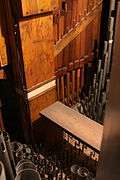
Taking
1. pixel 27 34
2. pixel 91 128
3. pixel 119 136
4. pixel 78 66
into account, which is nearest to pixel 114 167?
pixel 119 136

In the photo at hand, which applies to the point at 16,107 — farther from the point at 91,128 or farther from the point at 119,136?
the point at 119,136

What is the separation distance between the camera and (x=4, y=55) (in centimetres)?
231

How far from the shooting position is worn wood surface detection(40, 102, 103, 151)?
8.06 feet

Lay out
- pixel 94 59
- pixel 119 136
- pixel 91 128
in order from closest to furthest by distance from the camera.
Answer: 1. pixel 119 136
2. pixel 91 128
3. pixel 94 59

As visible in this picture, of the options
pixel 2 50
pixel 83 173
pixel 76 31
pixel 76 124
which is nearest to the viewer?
pixel 2 50

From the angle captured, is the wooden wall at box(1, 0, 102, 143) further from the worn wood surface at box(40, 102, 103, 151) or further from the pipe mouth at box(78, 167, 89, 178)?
the pipe mouth at box(78, 167, 89, 178)

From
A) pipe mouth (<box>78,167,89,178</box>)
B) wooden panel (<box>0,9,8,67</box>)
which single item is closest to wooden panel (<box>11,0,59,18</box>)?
wooden panel (<box>0,9,8,67</box>)

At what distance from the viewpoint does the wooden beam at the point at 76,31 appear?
8.95 ft

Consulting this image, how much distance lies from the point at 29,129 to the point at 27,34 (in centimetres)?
119

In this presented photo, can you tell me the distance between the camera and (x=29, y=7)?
79.4 inches

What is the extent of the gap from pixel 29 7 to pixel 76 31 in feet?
3.01

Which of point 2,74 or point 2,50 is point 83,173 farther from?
point 2,50

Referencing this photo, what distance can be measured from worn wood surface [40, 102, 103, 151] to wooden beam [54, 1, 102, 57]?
0.67 metres

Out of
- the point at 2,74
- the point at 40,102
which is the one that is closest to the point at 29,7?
the point at 2,74
